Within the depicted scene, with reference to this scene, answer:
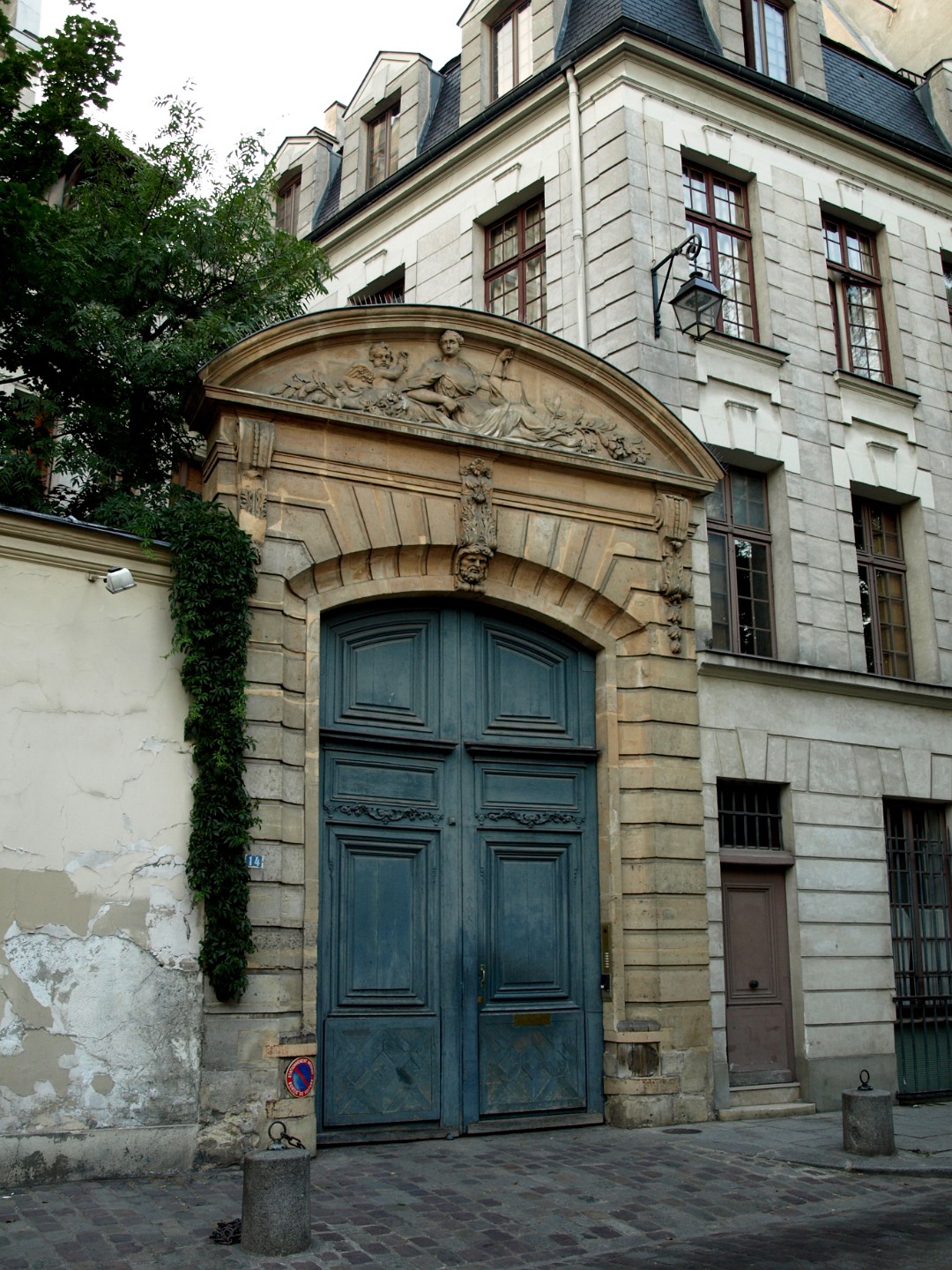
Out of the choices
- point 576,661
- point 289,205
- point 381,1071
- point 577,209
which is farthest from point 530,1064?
point 289,205

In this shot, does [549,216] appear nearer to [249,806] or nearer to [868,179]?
[868,179]

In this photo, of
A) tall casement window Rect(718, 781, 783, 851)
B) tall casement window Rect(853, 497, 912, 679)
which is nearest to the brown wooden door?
tall casement window Rect(718, 781, 783, 851)

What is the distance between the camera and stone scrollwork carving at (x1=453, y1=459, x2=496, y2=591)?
35.1 ft

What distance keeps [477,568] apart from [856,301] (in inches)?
273

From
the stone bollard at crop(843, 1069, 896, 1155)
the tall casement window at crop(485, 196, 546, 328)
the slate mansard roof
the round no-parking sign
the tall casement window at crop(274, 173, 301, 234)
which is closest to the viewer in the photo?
the round no-parking sign

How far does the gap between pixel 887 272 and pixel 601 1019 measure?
374 inches

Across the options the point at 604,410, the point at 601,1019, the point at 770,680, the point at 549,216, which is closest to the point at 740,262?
the point at 549,216

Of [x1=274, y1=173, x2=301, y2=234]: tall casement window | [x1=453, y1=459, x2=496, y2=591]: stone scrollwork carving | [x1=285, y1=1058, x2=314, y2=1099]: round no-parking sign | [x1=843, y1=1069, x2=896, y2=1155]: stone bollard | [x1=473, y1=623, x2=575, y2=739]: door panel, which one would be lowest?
[x1=843, y1=1069, x2=896, y2=1155]: stone bollard

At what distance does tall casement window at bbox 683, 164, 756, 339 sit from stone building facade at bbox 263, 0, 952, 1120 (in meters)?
0.03

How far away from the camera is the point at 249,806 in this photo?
29.6 feet

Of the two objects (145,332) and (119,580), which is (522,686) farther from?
(145,332)

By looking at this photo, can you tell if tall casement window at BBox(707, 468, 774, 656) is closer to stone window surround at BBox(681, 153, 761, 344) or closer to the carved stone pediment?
the carved stone pediment

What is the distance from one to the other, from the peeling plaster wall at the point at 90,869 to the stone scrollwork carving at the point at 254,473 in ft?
3.32

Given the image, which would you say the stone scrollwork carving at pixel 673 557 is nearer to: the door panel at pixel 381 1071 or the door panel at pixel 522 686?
the door panel at pixel 522 686
